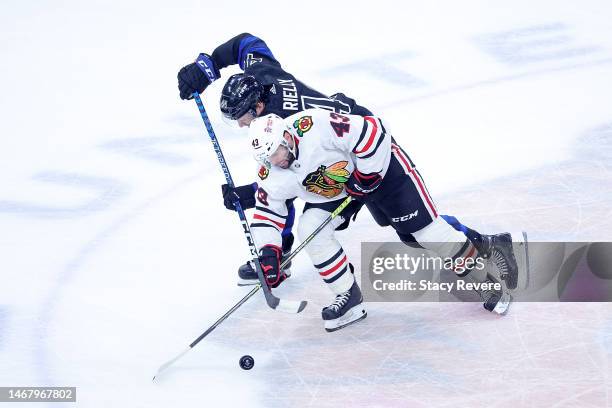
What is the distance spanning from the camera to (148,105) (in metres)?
6.77

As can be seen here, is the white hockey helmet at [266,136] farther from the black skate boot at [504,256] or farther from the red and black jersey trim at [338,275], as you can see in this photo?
the black skate boot at [504,256]

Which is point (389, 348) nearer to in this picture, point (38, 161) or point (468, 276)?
point (468, 276)

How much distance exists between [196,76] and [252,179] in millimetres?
1358

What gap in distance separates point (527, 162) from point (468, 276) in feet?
4.52

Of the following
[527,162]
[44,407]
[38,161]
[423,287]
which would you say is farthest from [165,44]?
[44,407]

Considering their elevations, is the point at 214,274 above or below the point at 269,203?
below

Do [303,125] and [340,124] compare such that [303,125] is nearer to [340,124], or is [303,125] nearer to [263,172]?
[340,124]

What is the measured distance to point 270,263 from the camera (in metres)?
4.27

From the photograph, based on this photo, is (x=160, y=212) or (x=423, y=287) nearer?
(x=423, y=287)

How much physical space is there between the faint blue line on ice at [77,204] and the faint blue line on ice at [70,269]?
179 millimetres

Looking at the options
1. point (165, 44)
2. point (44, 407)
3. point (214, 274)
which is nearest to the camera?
point (44, 407)

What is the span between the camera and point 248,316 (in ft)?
15.4

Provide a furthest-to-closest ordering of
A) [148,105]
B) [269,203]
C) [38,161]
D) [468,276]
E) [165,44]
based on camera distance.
Answer: [165,44], [148,105], [38,161], [468,276], [269,203]

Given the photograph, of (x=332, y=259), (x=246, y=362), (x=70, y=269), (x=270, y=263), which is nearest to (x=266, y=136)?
(x=270, y=263)
